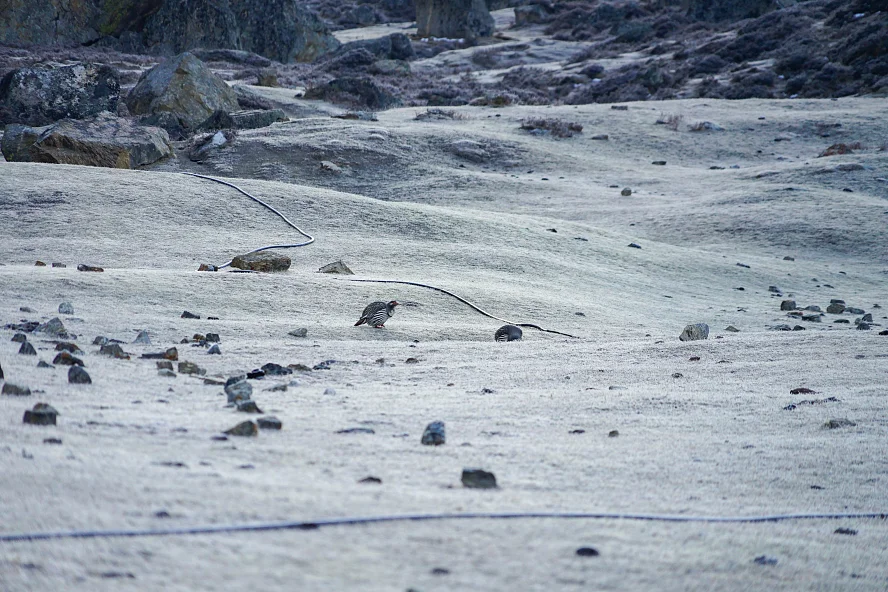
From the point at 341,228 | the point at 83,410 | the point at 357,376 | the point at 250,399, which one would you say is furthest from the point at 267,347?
the point at 341,228

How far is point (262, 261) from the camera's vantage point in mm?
7105

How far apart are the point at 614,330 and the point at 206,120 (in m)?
12.4

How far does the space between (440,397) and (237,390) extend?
88 centimetres

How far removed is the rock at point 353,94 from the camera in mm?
21938

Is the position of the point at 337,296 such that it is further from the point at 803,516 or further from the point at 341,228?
the point at 803,516

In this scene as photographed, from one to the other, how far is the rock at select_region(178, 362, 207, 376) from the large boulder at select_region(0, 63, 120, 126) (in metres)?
15.0

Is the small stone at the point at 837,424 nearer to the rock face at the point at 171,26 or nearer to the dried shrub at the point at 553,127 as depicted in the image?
the dried shrub at the point at 553,127

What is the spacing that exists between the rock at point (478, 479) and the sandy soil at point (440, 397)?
75 mm

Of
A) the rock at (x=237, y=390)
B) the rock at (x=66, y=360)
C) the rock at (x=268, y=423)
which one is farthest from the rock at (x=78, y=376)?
the rock at (x=268, y=423)

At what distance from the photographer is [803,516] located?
8.02 ft

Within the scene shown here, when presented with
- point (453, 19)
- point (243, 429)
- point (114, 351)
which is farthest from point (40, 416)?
point (453, 19)

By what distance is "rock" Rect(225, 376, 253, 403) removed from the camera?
3168mm

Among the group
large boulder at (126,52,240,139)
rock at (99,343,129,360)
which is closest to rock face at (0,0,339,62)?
large boulder at (126,52,240,139)

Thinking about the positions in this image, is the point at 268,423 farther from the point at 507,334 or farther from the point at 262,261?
the point at 262,261
